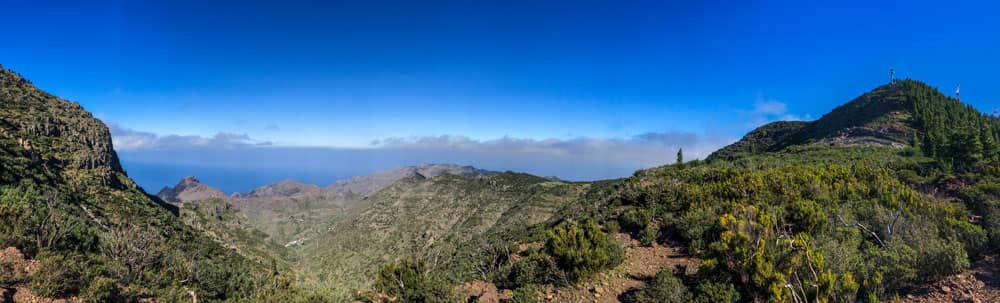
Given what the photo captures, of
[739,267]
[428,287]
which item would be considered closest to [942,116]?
Answer: [739,267]

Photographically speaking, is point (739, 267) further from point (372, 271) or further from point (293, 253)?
point (293, 253)

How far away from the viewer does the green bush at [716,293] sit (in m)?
8.79

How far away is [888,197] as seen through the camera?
15227 mm

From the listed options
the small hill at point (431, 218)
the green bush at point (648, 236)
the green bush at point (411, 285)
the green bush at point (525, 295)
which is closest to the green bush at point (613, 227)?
the green bush at point (648, 236)

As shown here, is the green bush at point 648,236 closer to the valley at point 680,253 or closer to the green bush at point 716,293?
the valley at point 680,253

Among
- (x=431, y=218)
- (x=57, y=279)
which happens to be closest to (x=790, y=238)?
(x=57, y=279)

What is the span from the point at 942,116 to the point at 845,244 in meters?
80.6

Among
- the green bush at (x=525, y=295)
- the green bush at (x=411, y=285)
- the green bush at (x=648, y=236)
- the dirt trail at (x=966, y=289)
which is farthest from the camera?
the green bush at (x=648, y=236)

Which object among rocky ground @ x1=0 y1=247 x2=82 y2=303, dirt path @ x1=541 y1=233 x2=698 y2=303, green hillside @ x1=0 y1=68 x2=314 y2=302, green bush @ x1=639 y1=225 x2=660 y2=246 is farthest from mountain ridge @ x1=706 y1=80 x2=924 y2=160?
rocky ground @ x1=0 y1=247 x2=82 y2=303

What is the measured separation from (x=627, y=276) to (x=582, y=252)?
1952 millimetres

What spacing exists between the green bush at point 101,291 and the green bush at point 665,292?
539 inches

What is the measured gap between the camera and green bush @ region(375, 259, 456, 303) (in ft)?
33.7

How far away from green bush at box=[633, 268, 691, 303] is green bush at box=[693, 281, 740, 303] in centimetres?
31

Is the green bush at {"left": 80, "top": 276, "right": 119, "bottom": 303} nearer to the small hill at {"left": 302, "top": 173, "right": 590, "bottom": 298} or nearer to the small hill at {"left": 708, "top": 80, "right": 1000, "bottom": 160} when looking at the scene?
the small hill at {"left": 302, "top": 173, "right": 590, "bottom": 298}
